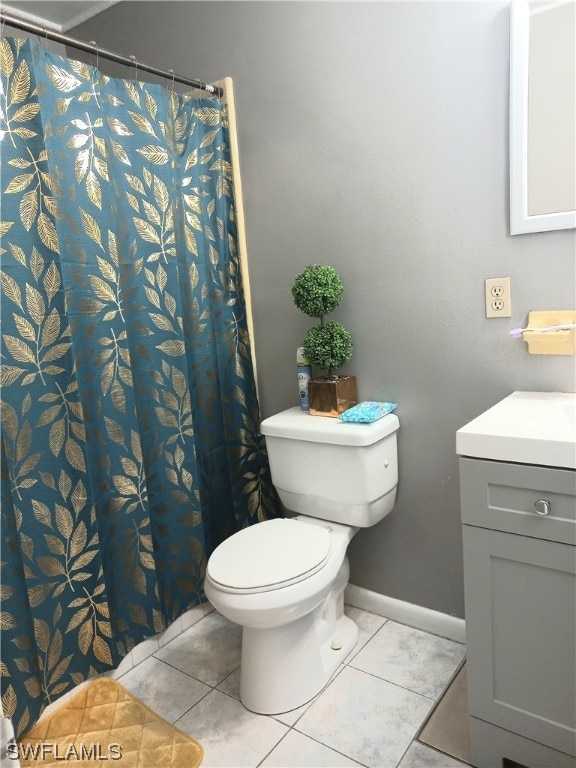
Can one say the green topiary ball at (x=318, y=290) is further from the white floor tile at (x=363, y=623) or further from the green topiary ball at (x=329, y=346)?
the white floor tile at (x=363, y=623)

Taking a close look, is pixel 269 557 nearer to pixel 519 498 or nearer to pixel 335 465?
pixel 335 465

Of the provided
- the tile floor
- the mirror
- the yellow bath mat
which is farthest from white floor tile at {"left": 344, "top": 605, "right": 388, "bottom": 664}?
the mirror

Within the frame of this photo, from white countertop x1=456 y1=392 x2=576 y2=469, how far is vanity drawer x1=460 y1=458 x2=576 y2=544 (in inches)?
0.9

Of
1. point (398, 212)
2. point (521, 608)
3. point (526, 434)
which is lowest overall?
point (521, 608)

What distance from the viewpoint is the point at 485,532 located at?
1.28 m

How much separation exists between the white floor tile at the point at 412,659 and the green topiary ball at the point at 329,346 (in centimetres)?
95

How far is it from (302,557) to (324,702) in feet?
1.50

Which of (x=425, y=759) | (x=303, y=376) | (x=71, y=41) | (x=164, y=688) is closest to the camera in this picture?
(x=425, y=759)

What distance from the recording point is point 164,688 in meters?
1.80

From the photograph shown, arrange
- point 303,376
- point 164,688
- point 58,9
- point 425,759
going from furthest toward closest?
point 58,9 < point 303,376 < point 164,688 < point 425,759

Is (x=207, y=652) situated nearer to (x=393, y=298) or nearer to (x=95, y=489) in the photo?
(x=95, y=489)

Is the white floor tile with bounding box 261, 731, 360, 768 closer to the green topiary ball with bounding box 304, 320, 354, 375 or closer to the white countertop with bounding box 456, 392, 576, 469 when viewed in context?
the white countertop with bounding box 456, 392, 576, 469

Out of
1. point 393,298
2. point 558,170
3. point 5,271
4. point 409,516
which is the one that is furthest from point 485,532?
point 5,271

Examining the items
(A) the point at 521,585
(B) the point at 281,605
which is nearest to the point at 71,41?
(B) the point at 281,605
